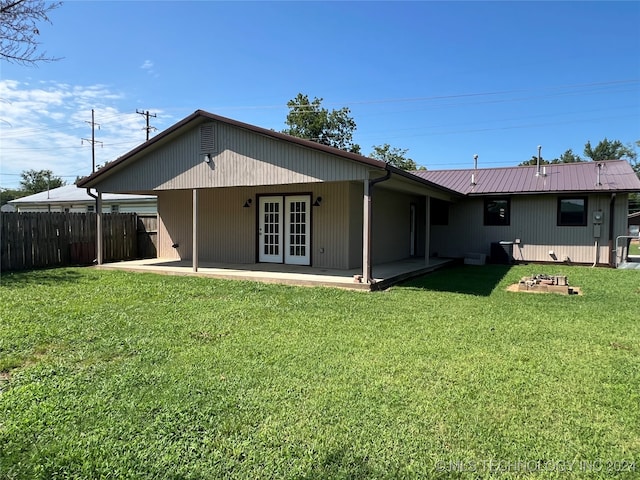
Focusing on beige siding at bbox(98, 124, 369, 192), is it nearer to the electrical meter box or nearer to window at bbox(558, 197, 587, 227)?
window at bbox(558, 197, 587, 227)

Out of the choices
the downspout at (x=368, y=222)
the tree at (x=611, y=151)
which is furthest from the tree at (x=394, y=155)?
the downspout at (x=368, y=222)

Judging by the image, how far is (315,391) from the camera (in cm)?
323

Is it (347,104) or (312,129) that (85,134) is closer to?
(312,129)

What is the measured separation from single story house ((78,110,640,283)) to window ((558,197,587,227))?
Result: 0.10 ft

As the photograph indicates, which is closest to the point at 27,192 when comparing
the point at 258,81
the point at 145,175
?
the point at 258,81

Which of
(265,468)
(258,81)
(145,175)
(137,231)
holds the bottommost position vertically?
(265,468)

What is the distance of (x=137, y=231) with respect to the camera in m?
14.1

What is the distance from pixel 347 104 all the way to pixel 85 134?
72.4 ft

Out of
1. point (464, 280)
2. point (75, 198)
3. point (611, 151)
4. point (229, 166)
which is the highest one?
point (611, 151)

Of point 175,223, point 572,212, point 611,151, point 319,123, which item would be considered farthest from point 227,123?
point 611,151

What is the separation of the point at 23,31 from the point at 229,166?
445 centimetres

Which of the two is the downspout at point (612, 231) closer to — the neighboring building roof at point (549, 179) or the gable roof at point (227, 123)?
the neighboring building roof at point (549, 179)

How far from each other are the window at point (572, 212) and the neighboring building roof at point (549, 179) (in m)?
0.51

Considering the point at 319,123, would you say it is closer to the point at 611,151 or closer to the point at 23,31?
the point at 23,31
